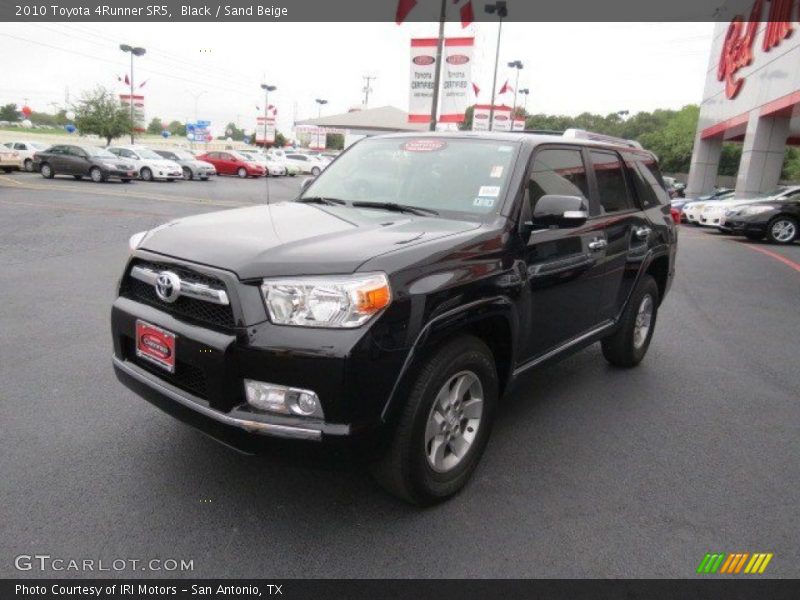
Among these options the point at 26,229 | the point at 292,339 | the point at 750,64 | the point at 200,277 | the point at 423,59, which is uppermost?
the point at 750,64

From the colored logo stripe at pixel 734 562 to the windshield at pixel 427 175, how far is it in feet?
6.56

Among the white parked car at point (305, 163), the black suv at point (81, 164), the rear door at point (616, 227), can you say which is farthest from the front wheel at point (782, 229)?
the white parked car at point (305, 163)

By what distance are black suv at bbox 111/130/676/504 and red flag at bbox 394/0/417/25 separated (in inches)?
467

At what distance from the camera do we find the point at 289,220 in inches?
132

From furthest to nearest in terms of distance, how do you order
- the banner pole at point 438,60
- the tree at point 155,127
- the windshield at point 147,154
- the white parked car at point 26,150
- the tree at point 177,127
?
the tree at point 177,127 → the tree at point 155,127 → the windshield at point 147,154 → the white parked car at point 26,150 → the banner pole at point 438,60

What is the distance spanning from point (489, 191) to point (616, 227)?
1378 millimetres

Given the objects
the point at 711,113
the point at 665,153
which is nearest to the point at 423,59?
the point at 711,113

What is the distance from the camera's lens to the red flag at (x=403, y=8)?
1464cm

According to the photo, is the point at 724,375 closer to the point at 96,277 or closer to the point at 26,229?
the point at 96,277

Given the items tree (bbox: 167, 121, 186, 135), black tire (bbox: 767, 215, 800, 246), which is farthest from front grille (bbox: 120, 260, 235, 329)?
tree (bbox: 167, 121, 186, 135)

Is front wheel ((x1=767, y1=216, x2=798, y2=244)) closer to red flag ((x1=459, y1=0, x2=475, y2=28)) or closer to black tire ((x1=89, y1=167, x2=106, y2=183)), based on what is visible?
red flag ((x1=459, y1=0, x2=475, y2=28))

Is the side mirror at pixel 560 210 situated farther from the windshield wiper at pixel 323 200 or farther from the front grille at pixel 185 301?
the front grille at pixel 185 301

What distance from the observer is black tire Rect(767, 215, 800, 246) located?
52.6ft

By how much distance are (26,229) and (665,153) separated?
76.9 metres
